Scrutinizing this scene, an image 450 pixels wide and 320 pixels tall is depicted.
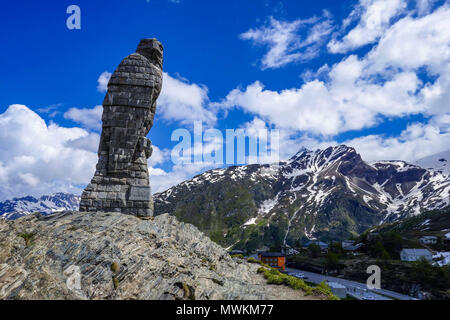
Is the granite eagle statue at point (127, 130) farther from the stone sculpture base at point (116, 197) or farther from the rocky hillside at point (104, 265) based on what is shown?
the rocky hillside at point (104, 265)

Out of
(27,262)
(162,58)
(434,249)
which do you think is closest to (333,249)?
(434,249)

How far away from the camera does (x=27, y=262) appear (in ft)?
28.9

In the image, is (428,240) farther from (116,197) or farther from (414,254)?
(116,197)

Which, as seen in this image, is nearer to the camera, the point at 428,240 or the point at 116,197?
the point at 116,197

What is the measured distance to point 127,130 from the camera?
17.9m

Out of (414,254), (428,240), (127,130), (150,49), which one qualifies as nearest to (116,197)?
(127,130)

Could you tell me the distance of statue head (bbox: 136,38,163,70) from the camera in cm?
1889

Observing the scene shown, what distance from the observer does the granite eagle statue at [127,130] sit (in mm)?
17484

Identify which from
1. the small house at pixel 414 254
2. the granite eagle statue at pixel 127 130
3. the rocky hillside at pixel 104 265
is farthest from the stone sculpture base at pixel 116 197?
the small house at pixel 414 254

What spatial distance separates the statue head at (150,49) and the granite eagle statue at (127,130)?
23.5 inches

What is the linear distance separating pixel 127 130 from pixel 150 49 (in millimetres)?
5802

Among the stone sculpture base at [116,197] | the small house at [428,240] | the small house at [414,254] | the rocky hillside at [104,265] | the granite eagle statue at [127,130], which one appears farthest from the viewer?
the small house at [428,240]
